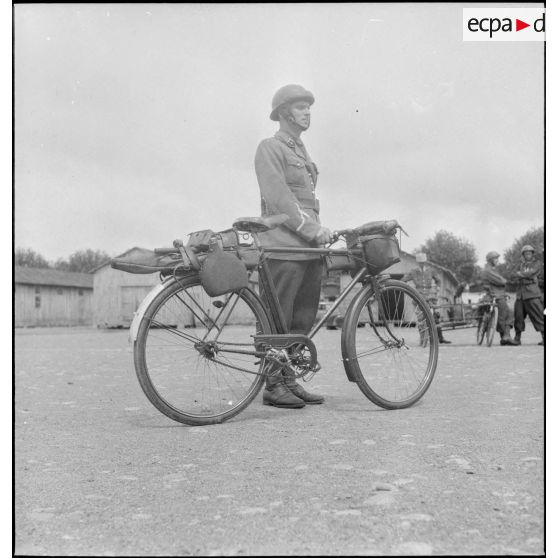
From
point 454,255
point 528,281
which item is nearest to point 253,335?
point 528,281

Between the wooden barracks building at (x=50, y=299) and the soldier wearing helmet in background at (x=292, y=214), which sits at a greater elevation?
the soldier wearing helmet in background at (x=292, y=214)

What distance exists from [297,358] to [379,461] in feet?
4.23

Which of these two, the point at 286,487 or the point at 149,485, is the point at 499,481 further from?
the point at 149,485

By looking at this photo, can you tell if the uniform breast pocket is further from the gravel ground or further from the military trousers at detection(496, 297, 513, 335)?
the military trousers at detection(496, 297, 513, 335)

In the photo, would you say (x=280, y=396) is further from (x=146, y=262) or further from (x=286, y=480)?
Result: (x=286, y=480)

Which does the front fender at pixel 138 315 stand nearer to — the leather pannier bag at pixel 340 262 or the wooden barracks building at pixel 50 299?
the leather pannier bag at pixel 340 262

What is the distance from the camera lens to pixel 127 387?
550 centimetres

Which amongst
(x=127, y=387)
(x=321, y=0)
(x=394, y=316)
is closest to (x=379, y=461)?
(x=394, y=316)

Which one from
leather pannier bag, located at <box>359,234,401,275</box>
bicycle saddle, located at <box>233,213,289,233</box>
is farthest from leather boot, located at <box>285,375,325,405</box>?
bicycle saddle, located at <box>233,213,289,233</box>

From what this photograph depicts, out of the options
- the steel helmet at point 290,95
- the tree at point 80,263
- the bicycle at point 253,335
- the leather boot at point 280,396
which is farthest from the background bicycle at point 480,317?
the tree at point 80,263

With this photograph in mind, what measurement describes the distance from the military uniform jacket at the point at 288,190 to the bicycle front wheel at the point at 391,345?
0.58 meters

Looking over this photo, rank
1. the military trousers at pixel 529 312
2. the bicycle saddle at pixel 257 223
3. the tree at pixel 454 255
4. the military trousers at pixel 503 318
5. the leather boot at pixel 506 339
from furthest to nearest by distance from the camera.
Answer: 1. the tree at pixel 454 255
2. the military trousers at pixel 503 318
3. the military trousers at pixel 529 312
4. the leather boot at pixel 506 339
5. the bicycle saddle at pixel 257 223

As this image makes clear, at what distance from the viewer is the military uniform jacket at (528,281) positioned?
36.2ft

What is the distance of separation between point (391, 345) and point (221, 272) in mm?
1546
